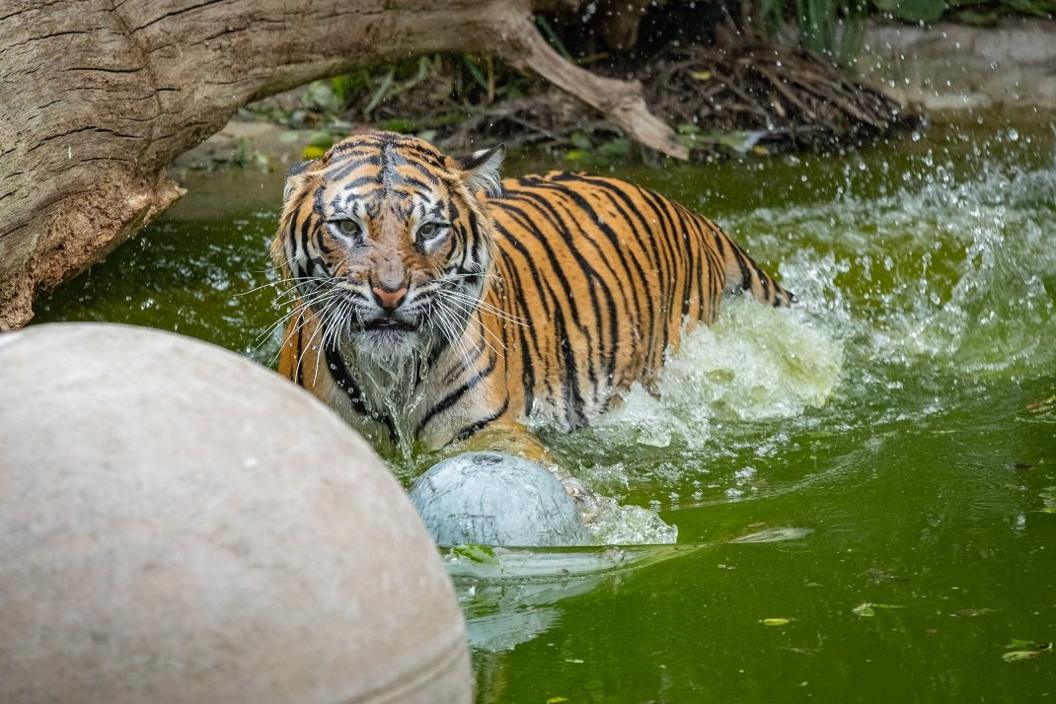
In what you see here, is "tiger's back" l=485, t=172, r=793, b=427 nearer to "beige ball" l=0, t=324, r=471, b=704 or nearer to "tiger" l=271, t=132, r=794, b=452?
"tiger" l=271, t=132, r=794, b=452

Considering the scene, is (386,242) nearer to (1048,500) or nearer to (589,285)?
(589,285)

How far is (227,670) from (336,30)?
14.2 ft

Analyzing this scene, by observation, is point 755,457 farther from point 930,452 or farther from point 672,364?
point 672,364

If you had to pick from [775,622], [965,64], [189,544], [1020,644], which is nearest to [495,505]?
[775,622]

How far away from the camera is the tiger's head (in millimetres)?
4180

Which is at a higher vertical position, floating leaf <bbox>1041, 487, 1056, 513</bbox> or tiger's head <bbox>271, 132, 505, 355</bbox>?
tiger's head <bbox>271, 132, 505, 355</bbox>

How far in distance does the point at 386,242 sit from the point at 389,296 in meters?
0.18

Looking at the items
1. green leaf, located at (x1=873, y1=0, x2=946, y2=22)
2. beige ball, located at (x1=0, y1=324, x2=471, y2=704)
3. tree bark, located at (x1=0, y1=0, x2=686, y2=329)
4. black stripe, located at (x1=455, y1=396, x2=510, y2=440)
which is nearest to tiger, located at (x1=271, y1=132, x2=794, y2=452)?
black stripe, located at (x1=455, y1=396, x2=510, y2=440)

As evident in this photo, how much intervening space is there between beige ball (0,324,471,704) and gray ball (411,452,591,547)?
4.73ft

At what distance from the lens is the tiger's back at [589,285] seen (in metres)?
5.00

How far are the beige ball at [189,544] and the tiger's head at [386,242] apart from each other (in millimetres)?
2075

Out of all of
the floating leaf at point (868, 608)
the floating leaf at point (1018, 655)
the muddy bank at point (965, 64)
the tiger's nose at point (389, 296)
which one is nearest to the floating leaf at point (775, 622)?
the floating leaf at point (868, 608)

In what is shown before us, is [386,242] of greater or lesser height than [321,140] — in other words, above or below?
above

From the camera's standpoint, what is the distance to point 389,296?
4.12m
